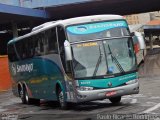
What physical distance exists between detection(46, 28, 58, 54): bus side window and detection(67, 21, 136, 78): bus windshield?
1075 mm

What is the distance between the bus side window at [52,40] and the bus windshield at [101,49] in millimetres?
1075

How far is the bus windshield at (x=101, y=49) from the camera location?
15.8 meters

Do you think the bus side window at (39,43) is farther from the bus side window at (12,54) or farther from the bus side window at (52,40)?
the bus side window at (12,54)

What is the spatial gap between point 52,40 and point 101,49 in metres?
2.12

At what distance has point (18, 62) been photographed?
22.8m

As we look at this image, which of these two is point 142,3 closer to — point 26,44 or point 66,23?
point 26,44

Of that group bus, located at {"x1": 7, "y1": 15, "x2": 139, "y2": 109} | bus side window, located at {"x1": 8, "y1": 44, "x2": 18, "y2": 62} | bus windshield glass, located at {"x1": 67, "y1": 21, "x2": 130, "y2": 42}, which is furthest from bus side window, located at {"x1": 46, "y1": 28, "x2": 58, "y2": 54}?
bus side window, located at {"x1": 8, "y1": 44, "x2": 18, "y2": 62}

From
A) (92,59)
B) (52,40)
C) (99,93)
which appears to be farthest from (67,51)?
(52,40)

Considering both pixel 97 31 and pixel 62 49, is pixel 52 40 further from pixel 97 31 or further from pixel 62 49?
pixel 97 31

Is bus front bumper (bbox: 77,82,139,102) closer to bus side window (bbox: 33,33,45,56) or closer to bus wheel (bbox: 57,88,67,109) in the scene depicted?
bus wheel (bbox: 57,88,67,109)

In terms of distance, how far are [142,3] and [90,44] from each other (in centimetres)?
3182

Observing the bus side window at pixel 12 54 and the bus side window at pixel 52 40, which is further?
the bus side window at pixel 12 54

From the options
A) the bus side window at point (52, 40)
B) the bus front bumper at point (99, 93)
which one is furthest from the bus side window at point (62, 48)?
the bus front bumper at point (99, 93)

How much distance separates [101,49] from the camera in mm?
16062
